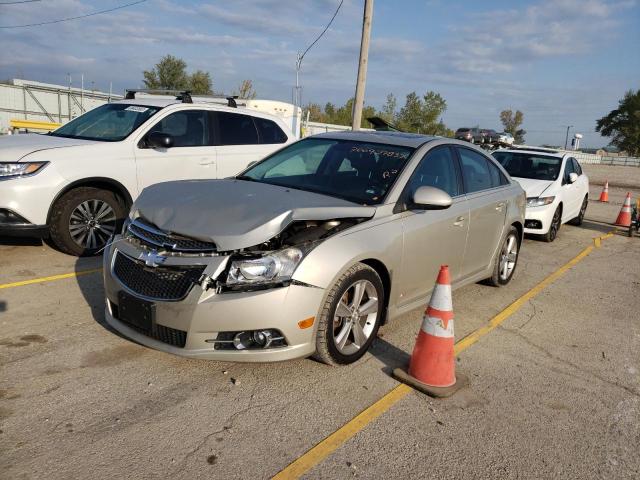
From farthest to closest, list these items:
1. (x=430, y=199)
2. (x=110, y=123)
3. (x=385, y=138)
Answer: (x=110, y=123), (x=385, y=138), (x=430, y=199)

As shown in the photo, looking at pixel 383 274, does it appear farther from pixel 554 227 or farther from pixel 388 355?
pixel 554 227

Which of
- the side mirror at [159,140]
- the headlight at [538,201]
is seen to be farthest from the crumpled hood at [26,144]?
the headlight at [538,201]

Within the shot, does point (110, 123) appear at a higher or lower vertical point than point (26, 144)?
higher

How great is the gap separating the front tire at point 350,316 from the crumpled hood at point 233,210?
459 millimetres

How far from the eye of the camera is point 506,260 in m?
6.04

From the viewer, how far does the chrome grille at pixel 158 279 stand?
321cm

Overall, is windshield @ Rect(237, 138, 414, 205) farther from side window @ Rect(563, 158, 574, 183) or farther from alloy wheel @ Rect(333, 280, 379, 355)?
side window @ Rect(563, 158, 574, 183)

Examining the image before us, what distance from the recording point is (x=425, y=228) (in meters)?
4.25

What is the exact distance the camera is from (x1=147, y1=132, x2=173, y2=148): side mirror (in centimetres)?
621

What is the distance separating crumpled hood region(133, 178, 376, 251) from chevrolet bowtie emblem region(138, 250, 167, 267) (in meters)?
0.18

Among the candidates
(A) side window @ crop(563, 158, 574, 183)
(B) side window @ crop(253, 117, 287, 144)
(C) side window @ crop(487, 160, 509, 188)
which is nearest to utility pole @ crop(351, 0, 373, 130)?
(A) side window @ crop(563, 158, 574, 183)

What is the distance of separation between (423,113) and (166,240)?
37.4 metres

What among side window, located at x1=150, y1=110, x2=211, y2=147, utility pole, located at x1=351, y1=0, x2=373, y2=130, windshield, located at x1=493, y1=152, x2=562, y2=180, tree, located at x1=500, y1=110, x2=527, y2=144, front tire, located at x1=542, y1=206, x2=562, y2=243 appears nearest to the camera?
side window, located at x1=150, y1=110, x2=211, y2=147

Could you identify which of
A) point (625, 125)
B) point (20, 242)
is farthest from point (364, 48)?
point (625, 125)
